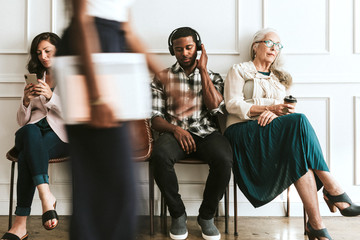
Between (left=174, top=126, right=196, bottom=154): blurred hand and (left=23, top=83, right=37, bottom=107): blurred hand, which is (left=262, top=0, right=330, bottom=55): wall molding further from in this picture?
(left=23, top=83, right=37, bottom=107): blurred hand

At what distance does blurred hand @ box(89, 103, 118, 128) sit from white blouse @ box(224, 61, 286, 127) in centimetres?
145

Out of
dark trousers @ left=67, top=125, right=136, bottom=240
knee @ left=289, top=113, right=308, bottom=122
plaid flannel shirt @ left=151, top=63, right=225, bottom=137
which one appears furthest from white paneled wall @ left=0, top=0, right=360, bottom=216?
dark trousers @ left=67, top=125, right=136, bottom=240

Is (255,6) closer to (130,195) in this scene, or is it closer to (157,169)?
(157,169)

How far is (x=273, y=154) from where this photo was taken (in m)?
2.12

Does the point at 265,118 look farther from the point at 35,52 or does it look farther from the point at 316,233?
the point at 35,52

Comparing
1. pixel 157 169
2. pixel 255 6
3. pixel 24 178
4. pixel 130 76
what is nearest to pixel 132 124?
pixel 130 76

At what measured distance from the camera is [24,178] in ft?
6.80

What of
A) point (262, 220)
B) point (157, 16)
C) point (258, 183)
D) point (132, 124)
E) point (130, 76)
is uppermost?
point (157, 16)

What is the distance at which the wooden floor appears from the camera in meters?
2.14

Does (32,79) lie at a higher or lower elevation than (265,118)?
higher

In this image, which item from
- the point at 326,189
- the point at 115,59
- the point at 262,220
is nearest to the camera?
the point at 115,59

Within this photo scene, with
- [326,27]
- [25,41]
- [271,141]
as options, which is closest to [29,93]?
[25,41]

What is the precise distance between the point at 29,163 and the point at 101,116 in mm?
1316

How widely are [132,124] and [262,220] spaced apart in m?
1.82
